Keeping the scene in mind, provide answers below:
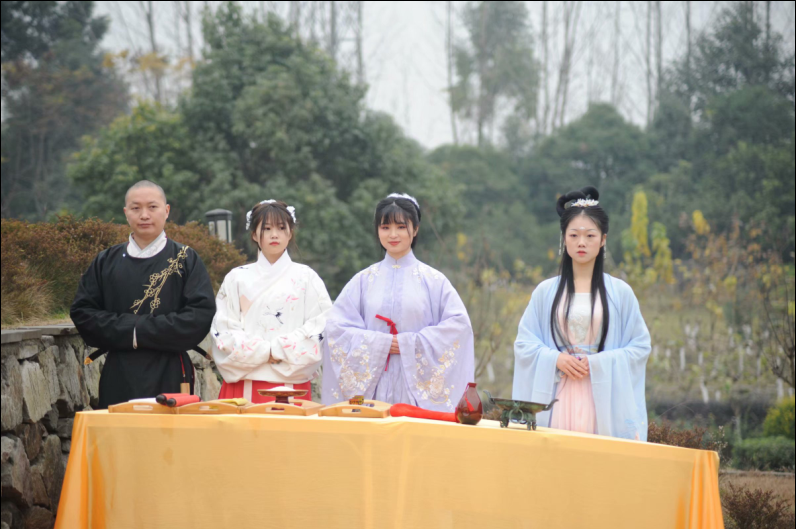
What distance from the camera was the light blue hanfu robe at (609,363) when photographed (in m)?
3.08

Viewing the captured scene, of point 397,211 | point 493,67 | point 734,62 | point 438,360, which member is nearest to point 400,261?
point 397,211

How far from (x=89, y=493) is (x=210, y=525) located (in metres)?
0.47

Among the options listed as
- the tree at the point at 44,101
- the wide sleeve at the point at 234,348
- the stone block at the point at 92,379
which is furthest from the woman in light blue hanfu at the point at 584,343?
the tree at the point at 44,101

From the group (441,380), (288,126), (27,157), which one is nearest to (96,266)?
(441,380)

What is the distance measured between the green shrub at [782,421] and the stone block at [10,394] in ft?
25.6

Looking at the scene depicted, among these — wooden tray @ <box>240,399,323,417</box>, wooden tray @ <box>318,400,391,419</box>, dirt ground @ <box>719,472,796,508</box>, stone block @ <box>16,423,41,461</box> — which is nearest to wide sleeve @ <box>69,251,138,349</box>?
stone block @ <box>16,423,41,461</box>

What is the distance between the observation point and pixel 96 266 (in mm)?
3373

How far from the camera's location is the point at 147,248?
343 cm

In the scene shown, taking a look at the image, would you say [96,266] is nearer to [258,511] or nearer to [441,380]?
[258,511]

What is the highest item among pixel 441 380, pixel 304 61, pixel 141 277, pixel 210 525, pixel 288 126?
pixel 304 61

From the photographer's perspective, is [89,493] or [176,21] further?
[176,21]

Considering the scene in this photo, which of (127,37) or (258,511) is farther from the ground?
(127,37)

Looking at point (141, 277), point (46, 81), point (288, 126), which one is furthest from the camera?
point (46, 81)

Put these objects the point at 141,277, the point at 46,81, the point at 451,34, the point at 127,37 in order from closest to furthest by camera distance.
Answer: the point at 141,277, the point at 46,81, the point at 127,37, the point at 451,34
